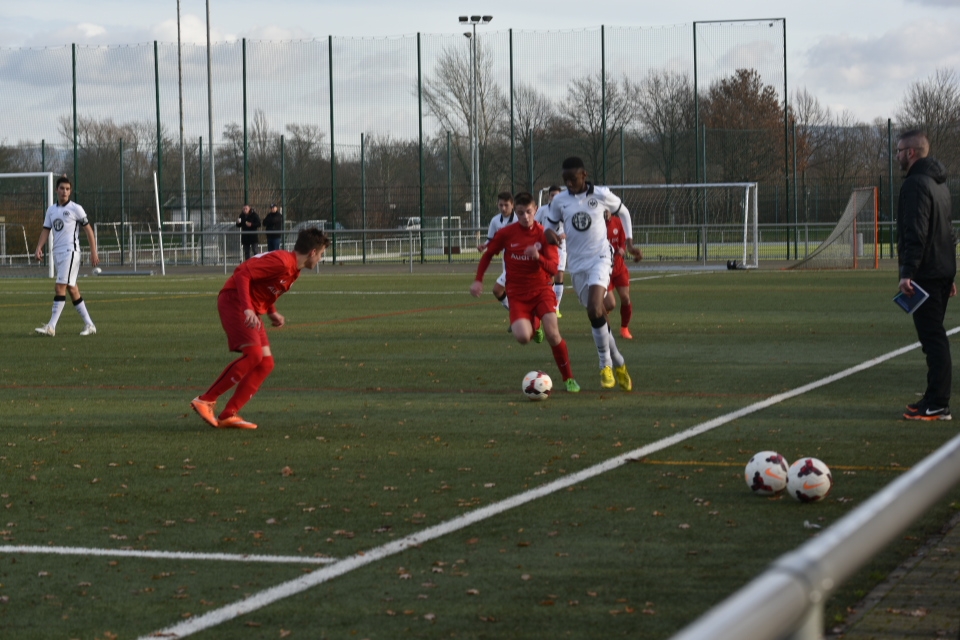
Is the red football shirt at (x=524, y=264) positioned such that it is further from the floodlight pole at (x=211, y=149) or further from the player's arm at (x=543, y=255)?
the floodlight pole at (x=211, y=149)

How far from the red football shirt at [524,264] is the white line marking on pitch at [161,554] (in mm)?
6247

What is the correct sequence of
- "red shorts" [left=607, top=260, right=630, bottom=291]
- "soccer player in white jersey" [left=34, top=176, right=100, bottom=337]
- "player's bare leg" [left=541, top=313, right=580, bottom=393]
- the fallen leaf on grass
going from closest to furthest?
the fallen leaf on grass, "player's bare leg" [left=541, top=313, right=580, bottom=393], "red shorts" [left=607, top=260, right=630, bottom=291], "soccer player in white jersey" [left=34, top=176, right=100, bottom=337]

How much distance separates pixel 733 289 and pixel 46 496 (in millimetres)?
20928

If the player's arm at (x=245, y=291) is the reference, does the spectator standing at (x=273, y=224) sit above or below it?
above

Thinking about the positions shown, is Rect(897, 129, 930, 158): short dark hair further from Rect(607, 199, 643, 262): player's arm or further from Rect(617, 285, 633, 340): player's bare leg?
Rect(617, 285, 633, 340): player's bare leg

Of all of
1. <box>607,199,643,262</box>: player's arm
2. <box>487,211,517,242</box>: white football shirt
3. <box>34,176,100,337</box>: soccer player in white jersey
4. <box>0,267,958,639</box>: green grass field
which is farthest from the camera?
<box>487,211,517,242</box>: white football shirt

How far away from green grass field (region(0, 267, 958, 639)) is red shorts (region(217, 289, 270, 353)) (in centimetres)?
64

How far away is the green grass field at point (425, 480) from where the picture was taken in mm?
4836

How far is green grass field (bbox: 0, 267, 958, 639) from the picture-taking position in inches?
190

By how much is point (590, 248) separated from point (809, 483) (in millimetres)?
5300

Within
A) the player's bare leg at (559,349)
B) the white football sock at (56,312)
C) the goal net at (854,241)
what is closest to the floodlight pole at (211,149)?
the goal net at (854,241)

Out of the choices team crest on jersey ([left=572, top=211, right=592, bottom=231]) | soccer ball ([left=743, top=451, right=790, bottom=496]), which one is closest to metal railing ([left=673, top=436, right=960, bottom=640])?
soccer ball ([left=743, top=451, right=790, bottom=496])

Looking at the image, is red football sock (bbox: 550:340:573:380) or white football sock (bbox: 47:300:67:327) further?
white football sock (bbox: 47:300:67:327)

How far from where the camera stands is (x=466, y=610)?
4.71 meters
